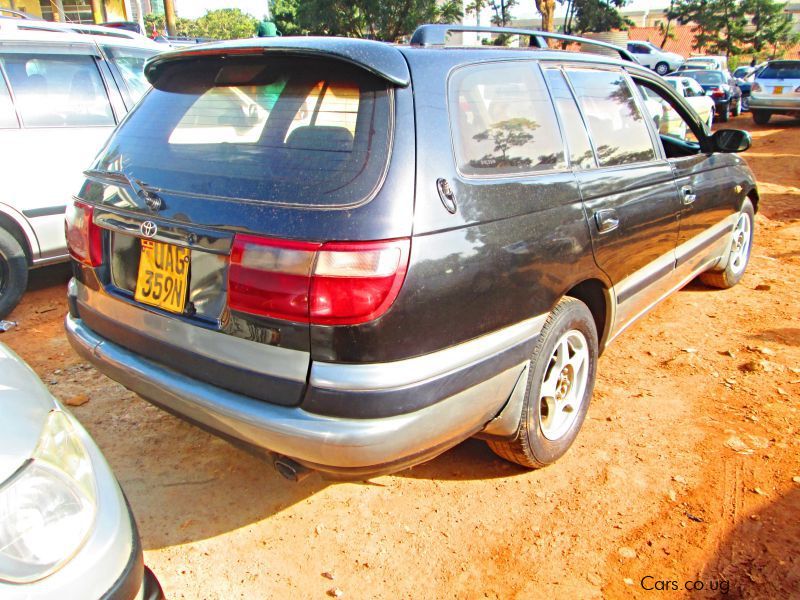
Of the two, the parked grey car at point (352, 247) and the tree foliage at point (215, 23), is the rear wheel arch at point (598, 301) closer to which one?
the parked grey car at point (352, 247)

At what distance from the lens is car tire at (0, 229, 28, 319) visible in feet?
14.7

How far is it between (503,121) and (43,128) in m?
3.65

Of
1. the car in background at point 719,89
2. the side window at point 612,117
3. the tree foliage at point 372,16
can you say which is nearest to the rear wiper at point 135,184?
the side window at point 612,117

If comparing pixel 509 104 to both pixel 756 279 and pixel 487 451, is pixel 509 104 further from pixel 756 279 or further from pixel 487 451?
pixel 756 279

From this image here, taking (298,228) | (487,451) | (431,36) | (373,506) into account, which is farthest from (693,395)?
(298,228)

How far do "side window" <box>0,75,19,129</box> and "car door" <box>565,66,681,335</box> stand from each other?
3.77 m

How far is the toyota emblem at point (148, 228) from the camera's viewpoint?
221 centimetres

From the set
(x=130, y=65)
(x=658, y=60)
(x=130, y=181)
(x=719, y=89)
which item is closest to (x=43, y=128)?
(x=130, y=65)

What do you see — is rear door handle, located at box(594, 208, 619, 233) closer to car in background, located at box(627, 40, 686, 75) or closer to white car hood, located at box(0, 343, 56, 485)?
white car hood, located at box(0, 343, 56, 485)

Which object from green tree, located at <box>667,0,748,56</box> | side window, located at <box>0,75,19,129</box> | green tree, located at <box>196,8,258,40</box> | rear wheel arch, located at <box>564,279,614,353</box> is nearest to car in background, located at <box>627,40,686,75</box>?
green tree, located at <box>667,0,748,56</box>

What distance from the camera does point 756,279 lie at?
5410 millimetres

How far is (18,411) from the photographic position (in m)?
1.57

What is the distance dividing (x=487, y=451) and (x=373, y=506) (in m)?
0.66

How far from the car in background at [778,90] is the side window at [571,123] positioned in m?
17.2
